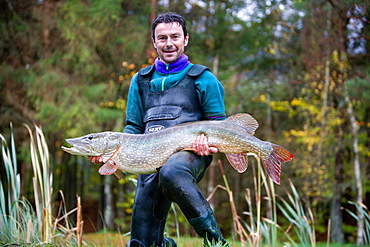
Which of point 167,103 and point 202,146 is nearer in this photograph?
point 202,146

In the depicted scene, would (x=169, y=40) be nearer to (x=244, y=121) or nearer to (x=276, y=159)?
(x=244, y=121)

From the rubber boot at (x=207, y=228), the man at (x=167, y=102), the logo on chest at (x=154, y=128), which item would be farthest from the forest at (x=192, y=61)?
the rubber boot at (x=207, y=228)

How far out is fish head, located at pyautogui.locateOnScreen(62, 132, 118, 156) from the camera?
2.91m

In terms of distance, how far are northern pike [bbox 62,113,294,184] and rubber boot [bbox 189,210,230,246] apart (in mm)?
439

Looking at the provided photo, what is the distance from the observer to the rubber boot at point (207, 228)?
9.35 feet

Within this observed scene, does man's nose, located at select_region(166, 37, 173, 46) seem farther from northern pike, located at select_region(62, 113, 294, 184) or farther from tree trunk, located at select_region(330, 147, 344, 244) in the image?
tree trunk, located at select_region(330, 147, 344, 244)

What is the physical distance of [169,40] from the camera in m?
3.20

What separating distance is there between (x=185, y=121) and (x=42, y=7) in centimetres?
975

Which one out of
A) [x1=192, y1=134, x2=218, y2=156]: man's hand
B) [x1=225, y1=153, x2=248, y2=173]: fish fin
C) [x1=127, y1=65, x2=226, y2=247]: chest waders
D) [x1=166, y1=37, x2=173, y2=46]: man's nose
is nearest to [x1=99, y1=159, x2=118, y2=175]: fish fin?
[x1=127, y1=65, x2=226, y2=247]: chest waders

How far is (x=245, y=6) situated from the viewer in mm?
12875

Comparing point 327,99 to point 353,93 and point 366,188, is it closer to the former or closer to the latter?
point 353,93

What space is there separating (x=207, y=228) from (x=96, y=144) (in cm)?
103

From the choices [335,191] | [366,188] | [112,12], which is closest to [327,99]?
[335,191]

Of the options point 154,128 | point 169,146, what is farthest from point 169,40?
point 169,146
